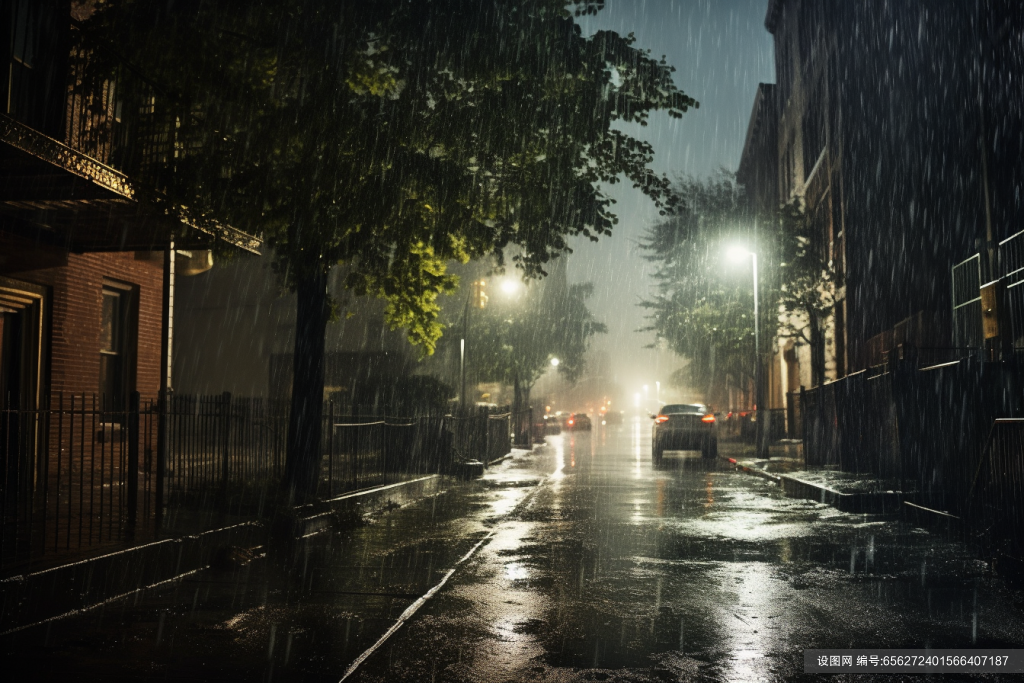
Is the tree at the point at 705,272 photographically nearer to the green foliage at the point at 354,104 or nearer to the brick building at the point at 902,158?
the brick building at the point at 902,158

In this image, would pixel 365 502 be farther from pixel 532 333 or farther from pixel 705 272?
pixel 532 333

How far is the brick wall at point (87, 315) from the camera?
12.9 meters

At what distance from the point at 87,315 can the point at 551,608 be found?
31.8ft

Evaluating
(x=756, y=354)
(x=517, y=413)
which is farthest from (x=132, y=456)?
(x=517, y=413)

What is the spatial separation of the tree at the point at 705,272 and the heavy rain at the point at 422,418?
9503 mm

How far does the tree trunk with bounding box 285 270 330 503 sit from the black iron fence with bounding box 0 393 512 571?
45 centimetres

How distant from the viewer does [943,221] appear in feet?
68.3

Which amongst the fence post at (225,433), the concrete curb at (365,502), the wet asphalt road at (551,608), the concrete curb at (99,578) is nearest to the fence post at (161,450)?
the concrete curb at (99,578)

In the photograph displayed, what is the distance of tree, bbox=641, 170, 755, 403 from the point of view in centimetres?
3453

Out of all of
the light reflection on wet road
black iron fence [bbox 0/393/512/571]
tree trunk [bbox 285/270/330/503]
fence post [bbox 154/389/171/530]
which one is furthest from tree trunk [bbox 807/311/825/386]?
fence post [bbox 154/389/171/530]

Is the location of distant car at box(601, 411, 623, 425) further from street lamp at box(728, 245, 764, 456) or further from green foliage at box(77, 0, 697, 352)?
green foliage at box(77, 0, 697, 352)

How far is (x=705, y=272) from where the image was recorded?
36812mm

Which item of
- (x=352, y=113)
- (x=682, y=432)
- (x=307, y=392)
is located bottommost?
(x=682, y=432)

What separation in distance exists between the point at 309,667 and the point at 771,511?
9.85 metres
